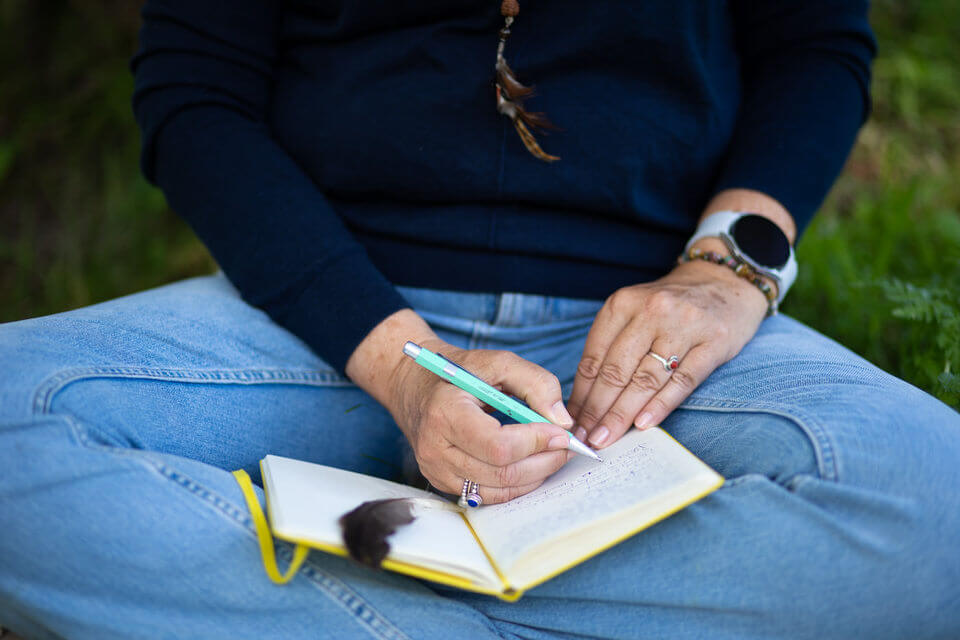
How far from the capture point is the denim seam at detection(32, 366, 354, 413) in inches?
37.1

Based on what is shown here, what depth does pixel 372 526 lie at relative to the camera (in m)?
0.83

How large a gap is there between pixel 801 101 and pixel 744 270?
1.66 ft

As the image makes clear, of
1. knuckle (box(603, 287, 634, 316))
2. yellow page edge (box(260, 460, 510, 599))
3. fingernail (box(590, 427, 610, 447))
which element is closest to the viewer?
yellow page edge (box(260, 460, 510, 599))

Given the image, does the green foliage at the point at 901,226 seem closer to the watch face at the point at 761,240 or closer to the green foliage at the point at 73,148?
the watch face at the point at 761,240

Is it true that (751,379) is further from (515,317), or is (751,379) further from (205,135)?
(205,135)

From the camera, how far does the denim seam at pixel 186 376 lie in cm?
94

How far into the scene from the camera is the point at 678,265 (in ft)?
4.53

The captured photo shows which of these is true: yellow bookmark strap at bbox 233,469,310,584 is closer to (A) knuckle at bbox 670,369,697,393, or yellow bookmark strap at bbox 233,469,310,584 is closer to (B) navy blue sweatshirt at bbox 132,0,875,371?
(B) navy blue sweatshirt at bbox 132,0,875,371

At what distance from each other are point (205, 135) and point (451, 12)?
1.94 feet

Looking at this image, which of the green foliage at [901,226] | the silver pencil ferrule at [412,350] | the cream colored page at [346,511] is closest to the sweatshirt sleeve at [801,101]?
the green foliage at [901,226]

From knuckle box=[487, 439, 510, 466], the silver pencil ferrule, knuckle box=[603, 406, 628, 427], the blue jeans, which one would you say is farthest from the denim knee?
the silver pencil ferrule

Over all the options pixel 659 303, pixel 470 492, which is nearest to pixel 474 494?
pixel 470 492

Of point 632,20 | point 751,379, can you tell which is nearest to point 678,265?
point 751,379

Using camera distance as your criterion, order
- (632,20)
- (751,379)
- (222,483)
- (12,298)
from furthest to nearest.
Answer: (12,298)
(632,20)
(751,379)
(222,483)
